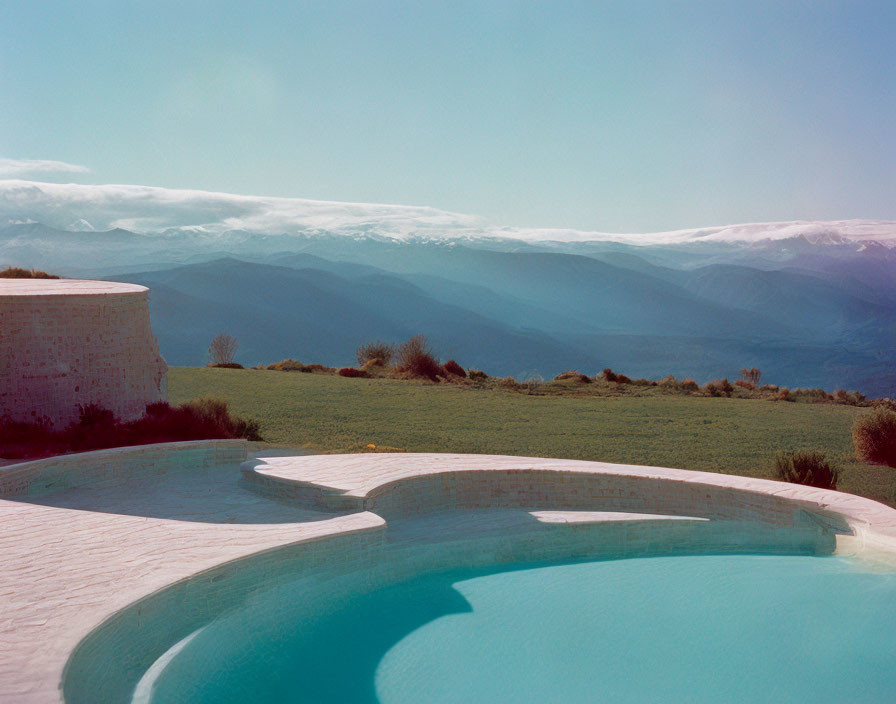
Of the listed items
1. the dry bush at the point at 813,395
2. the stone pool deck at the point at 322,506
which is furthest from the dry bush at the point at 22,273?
the dry bush at the point at 813,395

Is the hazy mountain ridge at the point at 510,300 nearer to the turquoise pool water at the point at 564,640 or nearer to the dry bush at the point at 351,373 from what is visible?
the dry bush at the point at 351,373

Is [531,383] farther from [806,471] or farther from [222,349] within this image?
[806,471]

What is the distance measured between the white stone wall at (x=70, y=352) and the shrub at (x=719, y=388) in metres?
11.5

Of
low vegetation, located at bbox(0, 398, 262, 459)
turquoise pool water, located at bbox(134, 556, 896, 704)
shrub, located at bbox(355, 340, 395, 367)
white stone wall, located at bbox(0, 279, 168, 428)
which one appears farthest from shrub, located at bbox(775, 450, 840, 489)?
shrub, located at bbox(355, 340, 395, 367)

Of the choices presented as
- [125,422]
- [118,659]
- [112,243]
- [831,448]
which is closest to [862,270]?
[831,448]

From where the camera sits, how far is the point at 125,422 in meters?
6.89

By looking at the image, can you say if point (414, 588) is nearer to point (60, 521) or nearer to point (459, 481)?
point (459, 481)

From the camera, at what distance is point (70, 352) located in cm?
648

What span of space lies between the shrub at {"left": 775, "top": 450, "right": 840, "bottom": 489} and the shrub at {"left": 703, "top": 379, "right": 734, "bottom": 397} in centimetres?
876

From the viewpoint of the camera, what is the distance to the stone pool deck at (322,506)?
4.01 metres

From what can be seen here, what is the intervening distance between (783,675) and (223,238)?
49.1 meters

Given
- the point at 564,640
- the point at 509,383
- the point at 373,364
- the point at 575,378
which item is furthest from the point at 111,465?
the point at 575,378

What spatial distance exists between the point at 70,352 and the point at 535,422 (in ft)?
19.2

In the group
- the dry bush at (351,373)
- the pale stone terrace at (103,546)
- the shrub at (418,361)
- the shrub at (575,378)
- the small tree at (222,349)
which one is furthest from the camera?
the small tree at (222,349)
